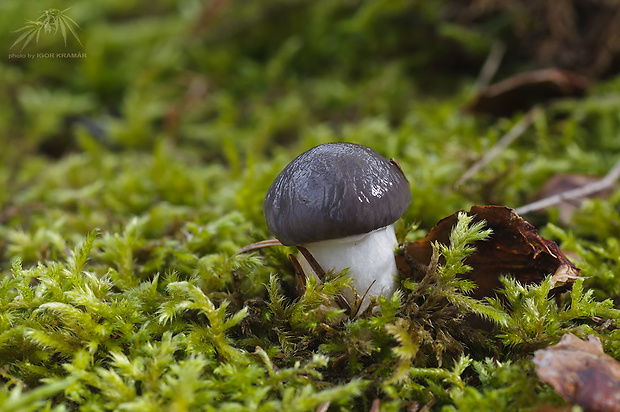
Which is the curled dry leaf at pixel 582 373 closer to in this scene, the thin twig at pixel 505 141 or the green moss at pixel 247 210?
the green moss at pixel 247 210

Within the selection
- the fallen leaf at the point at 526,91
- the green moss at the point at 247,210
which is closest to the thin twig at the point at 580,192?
the green moss at the point at 247,210

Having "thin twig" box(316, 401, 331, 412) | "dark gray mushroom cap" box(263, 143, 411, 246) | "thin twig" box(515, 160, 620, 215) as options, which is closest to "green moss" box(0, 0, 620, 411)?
"thin twig" box(316, 401, 331, 412)

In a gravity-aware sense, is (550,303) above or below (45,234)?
below

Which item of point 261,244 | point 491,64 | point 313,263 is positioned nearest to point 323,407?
point 313,263

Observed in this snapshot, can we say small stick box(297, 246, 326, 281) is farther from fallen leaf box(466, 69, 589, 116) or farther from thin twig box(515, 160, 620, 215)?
fallen leaf box(466, 69, 589, 116)

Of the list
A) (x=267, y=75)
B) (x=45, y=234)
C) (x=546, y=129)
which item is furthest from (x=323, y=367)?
(x=267, y=75)

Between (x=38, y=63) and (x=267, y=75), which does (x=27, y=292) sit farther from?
(x=38, y=63)

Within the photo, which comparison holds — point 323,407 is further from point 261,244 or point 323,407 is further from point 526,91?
point 526,91
